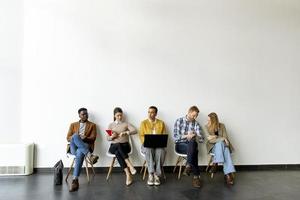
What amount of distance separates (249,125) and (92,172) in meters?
3.00

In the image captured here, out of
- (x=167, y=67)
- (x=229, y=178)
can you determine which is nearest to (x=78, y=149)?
(x=167, y=67)

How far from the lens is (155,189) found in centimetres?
434

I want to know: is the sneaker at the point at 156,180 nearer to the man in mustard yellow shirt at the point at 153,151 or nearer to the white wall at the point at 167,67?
the man in mustard yellow shirt at the point at 153,151

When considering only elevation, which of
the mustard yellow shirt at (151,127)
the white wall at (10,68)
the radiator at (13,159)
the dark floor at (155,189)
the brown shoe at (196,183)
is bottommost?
the dark floor at (155,189)

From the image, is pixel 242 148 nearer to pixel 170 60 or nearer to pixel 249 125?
pixel 249 125

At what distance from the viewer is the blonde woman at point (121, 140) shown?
4.73 metres

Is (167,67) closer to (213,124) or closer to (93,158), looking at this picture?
(213,124)

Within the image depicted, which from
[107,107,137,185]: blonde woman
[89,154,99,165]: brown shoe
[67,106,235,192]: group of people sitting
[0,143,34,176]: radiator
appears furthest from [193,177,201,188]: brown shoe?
[0,143,34,176]: radiator

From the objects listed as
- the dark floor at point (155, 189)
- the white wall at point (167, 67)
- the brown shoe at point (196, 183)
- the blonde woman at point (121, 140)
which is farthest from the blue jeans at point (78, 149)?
the brown shoe at point (196, 183)

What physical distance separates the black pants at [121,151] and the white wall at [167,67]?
1.76ft

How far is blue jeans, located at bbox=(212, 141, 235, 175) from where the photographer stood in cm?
489

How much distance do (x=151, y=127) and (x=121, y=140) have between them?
0.55 metres

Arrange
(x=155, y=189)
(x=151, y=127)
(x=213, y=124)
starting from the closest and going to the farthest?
1. (x=155, y=189)
2. (x=151, y=127)
3. (x=213, y=124)

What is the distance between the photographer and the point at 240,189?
4391mm
